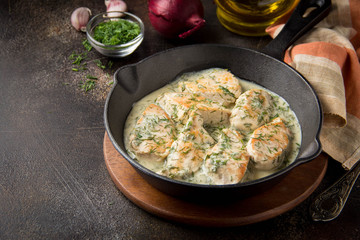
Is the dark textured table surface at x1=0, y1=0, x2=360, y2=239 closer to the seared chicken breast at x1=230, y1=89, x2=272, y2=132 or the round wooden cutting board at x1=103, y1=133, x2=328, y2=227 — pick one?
the round wooden cutting board at x1=103, y1=133, x2=328, y2=227

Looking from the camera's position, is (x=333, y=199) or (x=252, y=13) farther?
(x=252, y=13)

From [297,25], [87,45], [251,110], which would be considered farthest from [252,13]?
[87,45]

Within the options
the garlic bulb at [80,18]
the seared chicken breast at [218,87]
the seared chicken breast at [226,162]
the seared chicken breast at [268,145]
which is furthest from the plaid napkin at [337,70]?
the garlic bulb at [80,18]

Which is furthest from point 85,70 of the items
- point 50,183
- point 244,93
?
point 244,93

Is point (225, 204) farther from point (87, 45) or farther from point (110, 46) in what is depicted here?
point (87, 45)

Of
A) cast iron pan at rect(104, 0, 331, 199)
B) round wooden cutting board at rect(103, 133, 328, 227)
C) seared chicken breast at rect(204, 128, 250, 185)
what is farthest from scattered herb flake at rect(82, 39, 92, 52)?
seared chicken breast at rect(204, 128, 250, 185)

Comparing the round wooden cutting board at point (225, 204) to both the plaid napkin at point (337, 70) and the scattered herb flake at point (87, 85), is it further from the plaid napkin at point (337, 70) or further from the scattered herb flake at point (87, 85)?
the scattered herb flake at point (87, 85)
